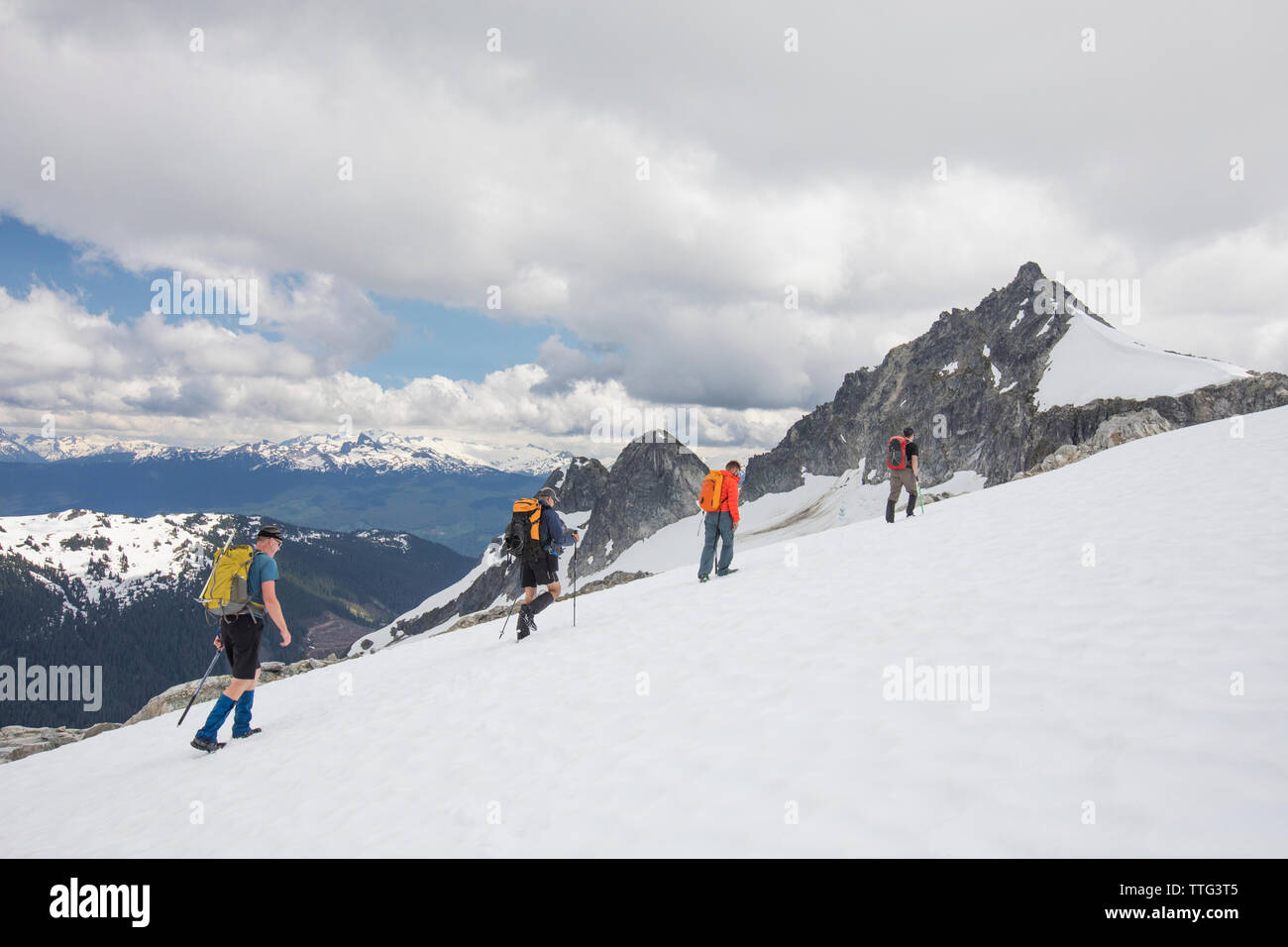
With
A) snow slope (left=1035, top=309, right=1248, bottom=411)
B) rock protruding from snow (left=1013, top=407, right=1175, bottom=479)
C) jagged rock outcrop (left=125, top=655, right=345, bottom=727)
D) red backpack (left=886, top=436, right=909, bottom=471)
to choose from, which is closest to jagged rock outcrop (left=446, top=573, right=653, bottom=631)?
jagged rock outcrop (left=125, top=655, right=345, bottom=727)

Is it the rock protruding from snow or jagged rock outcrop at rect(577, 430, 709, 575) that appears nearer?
Result: the rock protruding from snow

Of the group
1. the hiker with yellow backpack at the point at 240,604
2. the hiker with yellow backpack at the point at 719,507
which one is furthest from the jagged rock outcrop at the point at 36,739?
the hiker with yellow backpack at the point at 719,507

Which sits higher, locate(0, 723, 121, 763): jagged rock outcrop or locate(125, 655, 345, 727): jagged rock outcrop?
locate(125, 655, 345, 727): jagged rock outcrop

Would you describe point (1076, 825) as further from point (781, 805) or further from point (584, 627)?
point (584, 627)

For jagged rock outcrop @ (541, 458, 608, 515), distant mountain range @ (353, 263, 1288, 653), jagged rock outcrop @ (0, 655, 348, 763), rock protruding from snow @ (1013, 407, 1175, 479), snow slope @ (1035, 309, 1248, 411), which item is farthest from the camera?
jagged rock outcrop @ (541, 458, 608, 515)

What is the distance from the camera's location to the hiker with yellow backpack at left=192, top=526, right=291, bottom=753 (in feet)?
32.2

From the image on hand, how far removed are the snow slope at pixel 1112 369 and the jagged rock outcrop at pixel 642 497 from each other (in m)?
71.7

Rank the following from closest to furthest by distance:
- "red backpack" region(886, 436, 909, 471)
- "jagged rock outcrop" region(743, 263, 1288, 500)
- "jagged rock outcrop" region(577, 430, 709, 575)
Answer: "red backpack" region(886, 436, 909, 471), "jagged rock outcrop" region(743, 263, 1288, 500), "jagged rock outcrop" region(577, 430, 709, 575)

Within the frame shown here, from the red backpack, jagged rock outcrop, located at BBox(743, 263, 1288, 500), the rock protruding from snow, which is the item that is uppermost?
jagged rock outcrop, located at BBox(743, 263, 1288, 500)

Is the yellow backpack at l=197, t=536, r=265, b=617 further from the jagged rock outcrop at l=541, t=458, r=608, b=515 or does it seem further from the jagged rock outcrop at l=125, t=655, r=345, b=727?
the jagged rock outcrop at l=541, t=458, r=608, b=515

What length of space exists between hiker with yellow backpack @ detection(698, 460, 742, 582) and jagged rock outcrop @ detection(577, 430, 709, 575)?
111058mm

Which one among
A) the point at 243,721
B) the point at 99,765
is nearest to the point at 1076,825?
the point at 243,721

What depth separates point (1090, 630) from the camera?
7.50 meters
